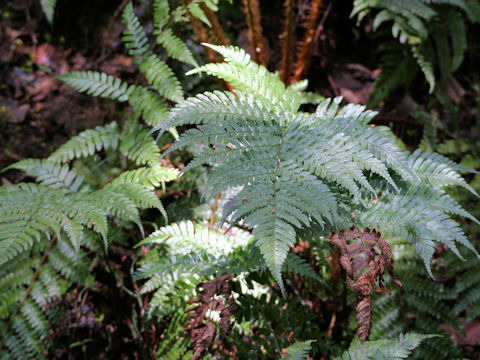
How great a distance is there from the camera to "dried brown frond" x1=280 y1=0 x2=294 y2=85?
2771mm

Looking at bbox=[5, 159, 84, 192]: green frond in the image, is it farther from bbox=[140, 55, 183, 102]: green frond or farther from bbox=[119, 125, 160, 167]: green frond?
bbox=[140, 55, 183, 102]: green frond

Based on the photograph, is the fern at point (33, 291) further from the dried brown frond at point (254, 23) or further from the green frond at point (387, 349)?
the dried brown frond at point (254, 23)

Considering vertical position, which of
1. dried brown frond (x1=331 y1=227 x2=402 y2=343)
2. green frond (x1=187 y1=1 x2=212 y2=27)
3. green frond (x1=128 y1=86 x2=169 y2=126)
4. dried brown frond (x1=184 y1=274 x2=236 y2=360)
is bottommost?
dried brown frond (x1=184 y1=274 x2=236 y2=360)

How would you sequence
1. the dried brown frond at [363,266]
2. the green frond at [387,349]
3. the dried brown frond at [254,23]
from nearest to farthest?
the green frond at [387,349], the dried brown frond at [363,266], the dried brown frond at [254,23]

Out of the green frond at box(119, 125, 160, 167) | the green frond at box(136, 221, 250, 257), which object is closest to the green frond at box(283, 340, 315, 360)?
the green frond at box(136, 221, 250, 257)

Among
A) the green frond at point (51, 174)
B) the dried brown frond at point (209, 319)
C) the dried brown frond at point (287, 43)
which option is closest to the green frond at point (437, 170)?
the dried brown frond at point (209, 319)

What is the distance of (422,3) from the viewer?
303 cm

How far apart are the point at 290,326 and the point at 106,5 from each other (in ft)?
13.0

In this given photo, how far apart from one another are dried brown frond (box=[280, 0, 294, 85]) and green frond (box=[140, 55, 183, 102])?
1018 mm

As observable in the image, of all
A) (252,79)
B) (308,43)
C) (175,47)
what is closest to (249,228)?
(252,79)

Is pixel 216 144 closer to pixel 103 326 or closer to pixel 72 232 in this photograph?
pixel 72 232

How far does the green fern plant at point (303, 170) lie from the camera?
156cm

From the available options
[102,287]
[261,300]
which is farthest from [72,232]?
[261,300]

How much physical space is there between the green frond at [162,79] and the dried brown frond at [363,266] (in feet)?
4.56
